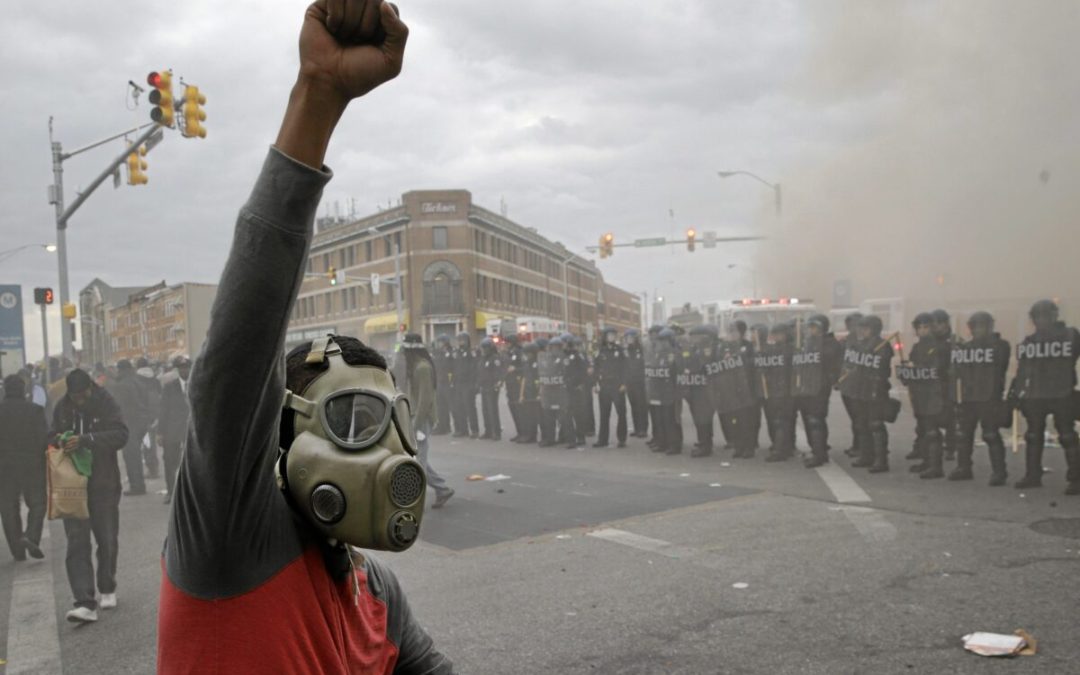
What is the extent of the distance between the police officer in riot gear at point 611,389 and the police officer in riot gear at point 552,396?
70cm

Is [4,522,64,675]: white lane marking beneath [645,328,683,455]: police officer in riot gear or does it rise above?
beneath

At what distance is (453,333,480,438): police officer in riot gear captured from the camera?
59.1ft

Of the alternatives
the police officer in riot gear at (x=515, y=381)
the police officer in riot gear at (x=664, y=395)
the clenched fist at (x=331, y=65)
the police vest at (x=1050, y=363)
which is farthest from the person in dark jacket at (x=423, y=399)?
the clenched fist at (x=331, y=65)

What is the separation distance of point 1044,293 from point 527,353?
13461 mm

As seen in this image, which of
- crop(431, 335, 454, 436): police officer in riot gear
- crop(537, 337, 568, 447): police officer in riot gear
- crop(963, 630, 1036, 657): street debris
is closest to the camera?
crop(963, 630, 1036, 657): street debris

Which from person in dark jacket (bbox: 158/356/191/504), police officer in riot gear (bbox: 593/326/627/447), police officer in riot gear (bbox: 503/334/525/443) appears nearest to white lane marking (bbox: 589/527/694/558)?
person in dark jacket (bbox: 158/356/191/504)

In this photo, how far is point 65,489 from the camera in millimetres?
6258

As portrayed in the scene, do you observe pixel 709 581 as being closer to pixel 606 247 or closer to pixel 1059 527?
pixel 1059 527

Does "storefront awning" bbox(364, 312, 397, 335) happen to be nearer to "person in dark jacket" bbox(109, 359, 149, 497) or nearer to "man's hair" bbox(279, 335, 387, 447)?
"person in dark jacket" bbox(109, 359, 149, 497)

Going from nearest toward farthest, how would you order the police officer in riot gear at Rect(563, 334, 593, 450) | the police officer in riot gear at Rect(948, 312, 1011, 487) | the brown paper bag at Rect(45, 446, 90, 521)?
the brown paper bag at Rect(45, 446, 90, 521) → the police officer in riot gear at Rect(948, 312, 1011, 487) → the police officer in riot gear at Rect(563, 334, 593, 450)

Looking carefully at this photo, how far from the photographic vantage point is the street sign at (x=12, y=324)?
69.5 ft

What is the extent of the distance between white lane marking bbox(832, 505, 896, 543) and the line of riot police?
7.14 feet

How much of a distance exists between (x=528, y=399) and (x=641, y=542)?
9.01 meters

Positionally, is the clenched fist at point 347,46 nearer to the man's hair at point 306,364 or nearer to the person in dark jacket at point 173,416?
the man's hair at point 306,364
